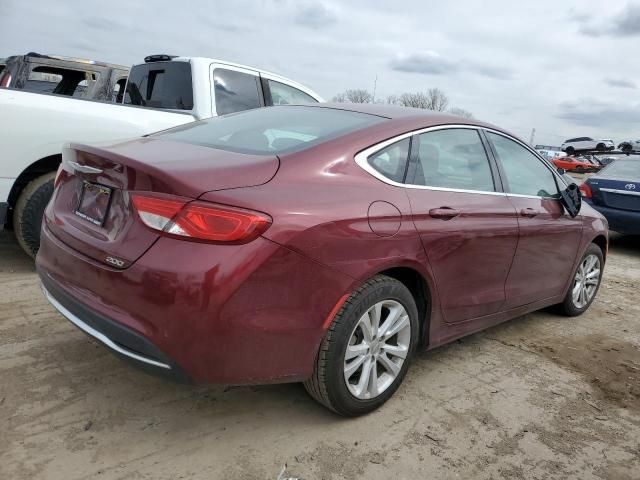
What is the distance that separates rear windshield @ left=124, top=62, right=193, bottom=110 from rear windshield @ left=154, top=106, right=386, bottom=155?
2.14 m

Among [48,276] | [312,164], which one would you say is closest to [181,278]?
[312,164]

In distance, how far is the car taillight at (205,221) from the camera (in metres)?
2.04

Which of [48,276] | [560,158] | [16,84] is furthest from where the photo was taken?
[560,158]

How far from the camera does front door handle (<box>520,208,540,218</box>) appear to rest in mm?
3476

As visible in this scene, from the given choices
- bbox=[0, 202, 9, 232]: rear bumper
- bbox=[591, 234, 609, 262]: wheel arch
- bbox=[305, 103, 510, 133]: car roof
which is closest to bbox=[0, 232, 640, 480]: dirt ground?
bbox=[0, 202, 9, 232]: rear bumper

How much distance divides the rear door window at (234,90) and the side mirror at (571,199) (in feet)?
10.2

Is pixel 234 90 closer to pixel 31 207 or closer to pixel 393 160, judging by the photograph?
pixel 31 207

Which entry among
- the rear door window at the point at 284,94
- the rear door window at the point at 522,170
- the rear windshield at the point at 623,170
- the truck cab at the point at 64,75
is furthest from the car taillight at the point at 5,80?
the rear windshield at the point at 623,170

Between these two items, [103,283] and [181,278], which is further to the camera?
[103,283]

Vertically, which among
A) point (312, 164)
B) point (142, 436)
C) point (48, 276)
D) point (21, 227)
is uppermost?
point (312, 164)

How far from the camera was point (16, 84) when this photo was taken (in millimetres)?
5676

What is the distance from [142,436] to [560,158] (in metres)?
38.0

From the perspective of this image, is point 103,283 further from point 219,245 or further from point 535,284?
point 535,284

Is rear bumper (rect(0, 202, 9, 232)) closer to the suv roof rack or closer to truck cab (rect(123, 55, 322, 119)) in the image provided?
truck cab (rect(123, 55, 322, 119))
